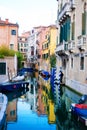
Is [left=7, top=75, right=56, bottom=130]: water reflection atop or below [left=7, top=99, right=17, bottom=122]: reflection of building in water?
below

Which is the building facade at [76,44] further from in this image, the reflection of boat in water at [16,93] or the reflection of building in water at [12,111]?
the reflection of building in water at [12,111]

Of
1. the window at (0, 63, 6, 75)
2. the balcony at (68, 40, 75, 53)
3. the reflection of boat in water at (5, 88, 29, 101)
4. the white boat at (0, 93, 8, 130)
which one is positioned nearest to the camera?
the white boat at (0, 93, 8, 130)

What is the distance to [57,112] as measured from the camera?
11.7 meters

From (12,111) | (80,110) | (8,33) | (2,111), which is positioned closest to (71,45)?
(12,111)

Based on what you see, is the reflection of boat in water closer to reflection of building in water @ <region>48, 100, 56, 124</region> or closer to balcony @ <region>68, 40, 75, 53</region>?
reflection of building in water @ <region>48, 100, 56, 124</region>

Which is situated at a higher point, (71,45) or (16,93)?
(71,45)

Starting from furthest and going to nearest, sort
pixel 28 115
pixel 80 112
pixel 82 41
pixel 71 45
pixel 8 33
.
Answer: pixel 8 33 < pixel 71 45 < pixel 82 41 < pixel 28 115 < pixel 80 112

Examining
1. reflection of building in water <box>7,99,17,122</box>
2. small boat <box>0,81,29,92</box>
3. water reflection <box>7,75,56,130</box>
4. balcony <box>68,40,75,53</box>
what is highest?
balcony <box>68,40,75,53</box>

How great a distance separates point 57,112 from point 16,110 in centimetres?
160

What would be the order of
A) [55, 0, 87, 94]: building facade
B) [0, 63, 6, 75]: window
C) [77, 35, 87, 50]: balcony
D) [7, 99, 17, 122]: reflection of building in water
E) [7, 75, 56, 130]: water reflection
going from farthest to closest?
[0, 63, 6, 75]: window → [55, 0, 87, 94]: building facade → [77, 35, 87, 50]: balcony → [7, 99, 17, 122]: reflection of building in water → [7, 75, 56, 130]: water reflection

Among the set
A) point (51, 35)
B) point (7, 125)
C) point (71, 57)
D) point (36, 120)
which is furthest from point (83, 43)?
point (51, 35)

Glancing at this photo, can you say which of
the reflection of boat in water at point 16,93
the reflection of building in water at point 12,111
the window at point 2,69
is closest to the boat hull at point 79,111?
the reflection of building in water at point 12,111

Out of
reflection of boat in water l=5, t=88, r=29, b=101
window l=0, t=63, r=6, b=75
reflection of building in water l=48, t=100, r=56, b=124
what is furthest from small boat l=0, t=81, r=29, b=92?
window l=0, t=63, r=6, b=75

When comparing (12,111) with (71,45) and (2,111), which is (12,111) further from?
(71,45)
